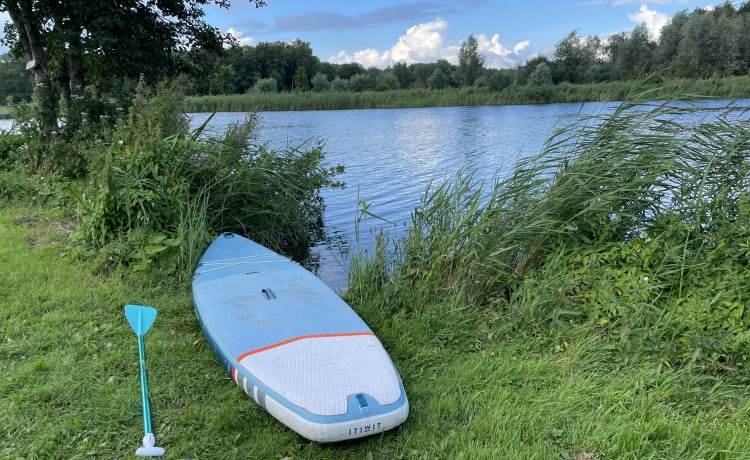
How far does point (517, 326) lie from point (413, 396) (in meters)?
0.99

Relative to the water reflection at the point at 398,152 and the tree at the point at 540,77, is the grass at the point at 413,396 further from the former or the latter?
the tree at the point at 540,77

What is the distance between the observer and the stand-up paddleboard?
86.0 inches

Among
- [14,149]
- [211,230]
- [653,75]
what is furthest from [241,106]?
[653,75]

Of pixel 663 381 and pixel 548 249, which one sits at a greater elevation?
pixel 548 249

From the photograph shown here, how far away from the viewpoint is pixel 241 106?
91.7 ft

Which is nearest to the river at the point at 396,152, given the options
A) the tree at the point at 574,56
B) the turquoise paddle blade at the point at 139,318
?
the turquoise paddle blade at the point at 139,318

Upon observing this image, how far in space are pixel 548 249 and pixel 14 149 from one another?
7972mm

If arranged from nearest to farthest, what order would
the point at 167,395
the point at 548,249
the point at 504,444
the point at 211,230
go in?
the point at 504,444, the point at 167,395, the point at 548,249, the point at 211,230

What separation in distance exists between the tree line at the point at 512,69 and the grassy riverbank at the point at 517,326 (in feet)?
3.44

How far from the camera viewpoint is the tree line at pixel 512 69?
875 cm

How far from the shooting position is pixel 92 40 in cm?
699

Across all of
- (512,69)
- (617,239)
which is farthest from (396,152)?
(512,69)

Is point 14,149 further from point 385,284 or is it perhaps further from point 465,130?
point 465,130

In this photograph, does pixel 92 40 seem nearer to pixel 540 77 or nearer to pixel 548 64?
pixel 540 77
